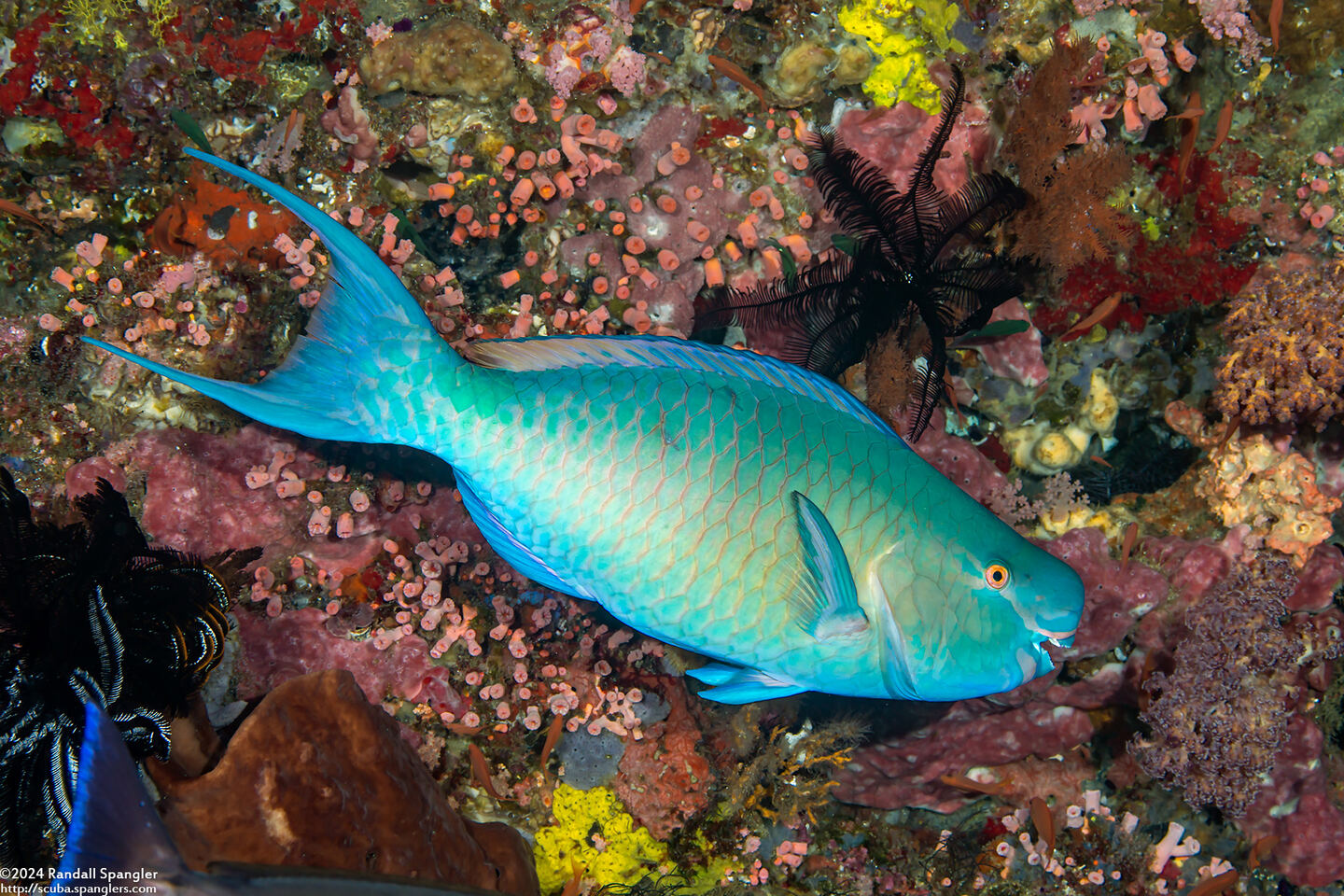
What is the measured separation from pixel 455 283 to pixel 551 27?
1.40 meters

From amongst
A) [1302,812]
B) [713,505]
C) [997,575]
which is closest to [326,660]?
[713,505]

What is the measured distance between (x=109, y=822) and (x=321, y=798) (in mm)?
1093

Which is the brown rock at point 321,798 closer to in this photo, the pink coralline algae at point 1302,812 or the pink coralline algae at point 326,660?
the pink coralline algae at point 326,660

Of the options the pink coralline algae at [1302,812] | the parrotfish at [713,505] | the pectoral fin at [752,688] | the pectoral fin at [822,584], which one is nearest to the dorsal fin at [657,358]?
the parrotfish at [713,505]

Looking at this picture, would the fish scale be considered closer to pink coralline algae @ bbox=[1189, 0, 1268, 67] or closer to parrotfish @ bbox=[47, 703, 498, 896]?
parrotfish @ bbox=[47, 703, 498, 896]

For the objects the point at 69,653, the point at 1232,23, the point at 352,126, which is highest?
the point at 1232,23

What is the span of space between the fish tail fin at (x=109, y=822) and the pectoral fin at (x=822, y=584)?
1973 mm

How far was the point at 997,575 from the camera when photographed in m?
2.41

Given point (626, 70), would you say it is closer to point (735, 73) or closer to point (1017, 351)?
point (735, 73)

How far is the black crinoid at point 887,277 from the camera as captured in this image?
3352 millimetres

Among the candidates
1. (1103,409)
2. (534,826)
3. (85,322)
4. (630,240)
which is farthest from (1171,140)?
(85,322)

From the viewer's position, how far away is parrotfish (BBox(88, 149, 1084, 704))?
2.37 m

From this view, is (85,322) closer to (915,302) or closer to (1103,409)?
(915,302)

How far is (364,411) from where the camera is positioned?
241cm
